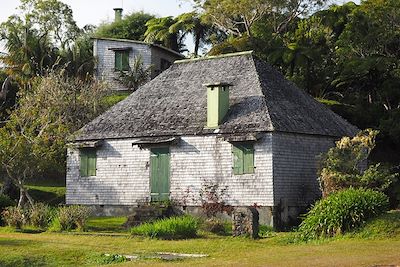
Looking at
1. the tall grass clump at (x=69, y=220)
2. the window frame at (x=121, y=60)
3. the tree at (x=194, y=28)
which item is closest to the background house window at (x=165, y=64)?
the window frame at (x=121, y=60)

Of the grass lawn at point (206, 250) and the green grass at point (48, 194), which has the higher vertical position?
the green grass at point (48, 194)

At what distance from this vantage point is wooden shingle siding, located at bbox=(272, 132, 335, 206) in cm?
2728

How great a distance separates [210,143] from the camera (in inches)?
1123

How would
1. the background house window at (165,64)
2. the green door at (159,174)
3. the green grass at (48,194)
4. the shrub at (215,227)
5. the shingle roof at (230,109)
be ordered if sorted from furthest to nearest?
the background house window at (165,64), the green grass at (48,194), the green door at (159,174), the shingle roof at (230,109), the shrub at (215,227)

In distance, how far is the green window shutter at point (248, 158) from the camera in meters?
27.5

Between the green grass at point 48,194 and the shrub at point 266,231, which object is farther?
the green grass at point 48,194

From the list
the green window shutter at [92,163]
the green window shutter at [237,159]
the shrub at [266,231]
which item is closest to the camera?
the shrub at [266,231]

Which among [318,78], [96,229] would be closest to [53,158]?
[96,229]

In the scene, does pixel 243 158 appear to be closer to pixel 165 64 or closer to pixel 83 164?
pixel 83 164

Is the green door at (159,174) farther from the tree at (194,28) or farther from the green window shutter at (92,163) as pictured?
the tree at (194,28)

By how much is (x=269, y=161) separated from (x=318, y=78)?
17815 mm

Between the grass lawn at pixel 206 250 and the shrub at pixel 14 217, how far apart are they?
2056mm

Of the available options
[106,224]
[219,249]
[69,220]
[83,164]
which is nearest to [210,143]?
[106,224]

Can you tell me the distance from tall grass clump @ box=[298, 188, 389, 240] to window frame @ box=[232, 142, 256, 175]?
500cm
